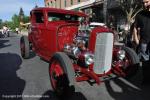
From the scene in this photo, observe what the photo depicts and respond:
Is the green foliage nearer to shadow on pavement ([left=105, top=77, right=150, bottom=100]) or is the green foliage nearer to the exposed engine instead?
the exposed engine

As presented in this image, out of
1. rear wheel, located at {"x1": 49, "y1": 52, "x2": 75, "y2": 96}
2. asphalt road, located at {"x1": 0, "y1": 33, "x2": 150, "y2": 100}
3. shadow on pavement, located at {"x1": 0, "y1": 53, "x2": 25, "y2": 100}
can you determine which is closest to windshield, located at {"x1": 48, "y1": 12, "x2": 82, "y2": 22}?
asphalt road, located at {"x1": 0, "y1": 33, "x2": 150, "y2": 100}

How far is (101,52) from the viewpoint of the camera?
650 cm

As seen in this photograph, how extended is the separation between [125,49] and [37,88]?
239cm

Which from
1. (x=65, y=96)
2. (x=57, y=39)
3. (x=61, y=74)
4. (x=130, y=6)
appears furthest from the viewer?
(x=130, y=6)

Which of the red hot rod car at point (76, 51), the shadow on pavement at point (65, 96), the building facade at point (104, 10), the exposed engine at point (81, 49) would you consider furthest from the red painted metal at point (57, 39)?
the building facade at point (104, 10)

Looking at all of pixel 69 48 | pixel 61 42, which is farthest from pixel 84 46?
pixel 61 42

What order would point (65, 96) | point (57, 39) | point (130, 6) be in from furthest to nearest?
1. point (130, 6)
2. point (57, 39)
3. point (65, 96)

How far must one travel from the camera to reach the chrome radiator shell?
21.0ft

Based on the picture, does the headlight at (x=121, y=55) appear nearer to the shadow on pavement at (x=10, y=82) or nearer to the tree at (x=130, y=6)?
the shadow on pavement at (x=10, y=82)

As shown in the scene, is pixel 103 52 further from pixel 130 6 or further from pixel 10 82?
pixel 130 6

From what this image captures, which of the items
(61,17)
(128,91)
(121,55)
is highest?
(61,17)

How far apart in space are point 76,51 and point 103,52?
2.33 feet

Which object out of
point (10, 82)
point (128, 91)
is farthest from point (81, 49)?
point (10, 82)

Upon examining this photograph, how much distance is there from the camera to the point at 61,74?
20.7ft
